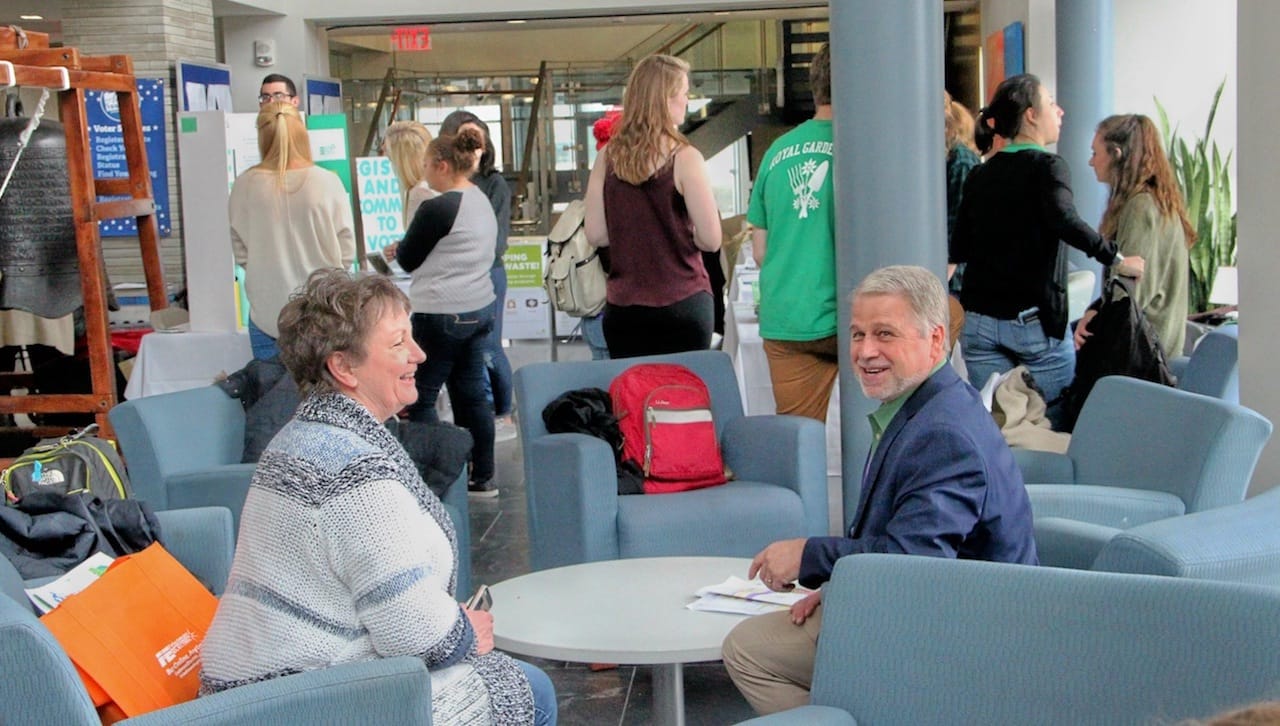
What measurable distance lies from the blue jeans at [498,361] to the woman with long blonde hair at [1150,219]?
9.32 feet

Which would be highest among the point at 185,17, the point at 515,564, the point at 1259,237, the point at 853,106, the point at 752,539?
the point at 185,17

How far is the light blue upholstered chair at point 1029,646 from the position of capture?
1.84 m

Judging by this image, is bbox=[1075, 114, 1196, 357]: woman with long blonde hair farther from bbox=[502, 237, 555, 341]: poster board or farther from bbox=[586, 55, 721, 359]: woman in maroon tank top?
bbox=[502, 237, 555, 341]: poster board

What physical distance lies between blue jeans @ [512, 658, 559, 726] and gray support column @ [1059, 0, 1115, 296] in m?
6.03

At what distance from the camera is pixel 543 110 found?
15.0 m

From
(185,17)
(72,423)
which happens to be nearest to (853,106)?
(72,423)

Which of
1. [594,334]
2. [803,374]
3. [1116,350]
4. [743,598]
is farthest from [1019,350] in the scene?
[594,334]

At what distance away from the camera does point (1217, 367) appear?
4.42 metres

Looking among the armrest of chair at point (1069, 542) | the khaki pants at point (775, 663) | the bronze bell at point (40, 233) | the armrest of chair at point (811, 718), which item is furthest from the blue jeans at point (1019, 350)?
the bronze bell at point (40, 233)

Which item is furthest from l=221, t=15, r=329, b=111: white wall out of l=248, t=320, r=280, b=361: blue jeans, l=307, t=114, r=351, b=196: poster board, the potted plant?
the potted plant

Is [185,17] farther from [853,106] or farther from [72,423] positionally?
[853,106]

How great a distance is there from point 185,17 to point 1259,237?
831 cm

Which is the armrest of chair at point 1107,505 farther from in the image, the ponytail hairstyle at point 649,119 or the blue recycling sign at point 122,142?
the blue recycling sign at point 122,142

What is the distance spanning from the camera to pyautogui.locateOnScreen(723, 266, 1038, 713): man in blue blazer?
247 centimetres
